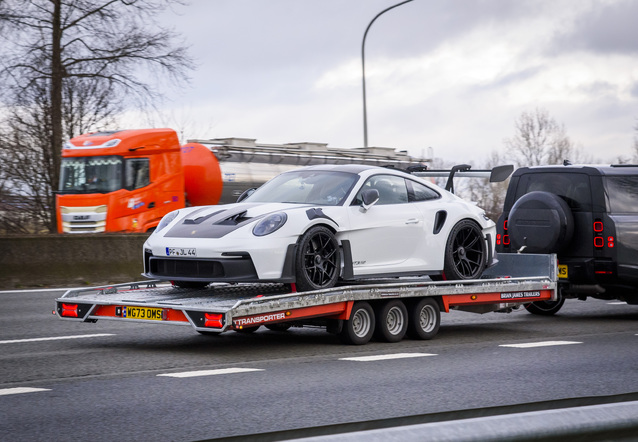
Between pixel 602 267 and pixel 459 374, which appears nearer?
pixel 459 374

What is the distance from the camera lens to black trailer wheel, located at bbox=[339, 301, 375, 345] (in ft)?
29.2

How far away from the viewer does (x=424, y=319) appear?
9.62 m

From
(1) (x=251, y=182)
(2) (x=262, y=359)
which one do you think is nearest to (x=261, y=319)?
(2) (x=262, y=359)

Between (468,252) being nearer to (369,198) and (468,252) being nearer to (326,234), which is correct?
(369,198)

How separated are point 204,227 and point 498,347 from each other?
324 centimetres

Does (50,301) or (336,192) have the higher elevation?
(336,192)

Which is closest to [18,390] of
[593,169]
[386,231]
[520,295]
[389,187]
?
[386,231]

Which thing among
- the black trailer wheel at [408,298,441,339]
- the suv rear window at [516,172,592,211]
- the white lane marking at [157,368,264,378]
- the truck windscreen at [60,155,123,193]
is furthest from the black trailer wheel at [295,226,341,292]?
the truck windscreen at [60,155,123,193]

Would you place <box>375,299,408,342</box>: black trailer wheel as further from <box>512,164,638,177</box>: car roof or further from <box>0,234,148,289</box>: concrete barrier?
<box>0,234,148,289</box>: concrete barrier

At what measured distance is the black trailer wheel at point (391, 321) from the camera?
917cm

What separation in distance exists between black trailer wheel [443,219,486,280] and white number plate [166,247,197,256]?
3.09m

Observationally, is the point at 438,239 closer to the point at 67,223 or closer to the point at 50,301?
the point at 50,301

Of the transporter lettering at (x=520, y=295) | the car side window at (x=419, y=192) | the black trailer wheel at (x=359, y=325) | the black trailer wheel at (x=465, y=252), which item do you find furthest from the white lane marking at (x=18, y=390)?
the transporter lettering at (x=520, y=295)

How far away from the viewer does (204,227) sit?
28.5 feet
